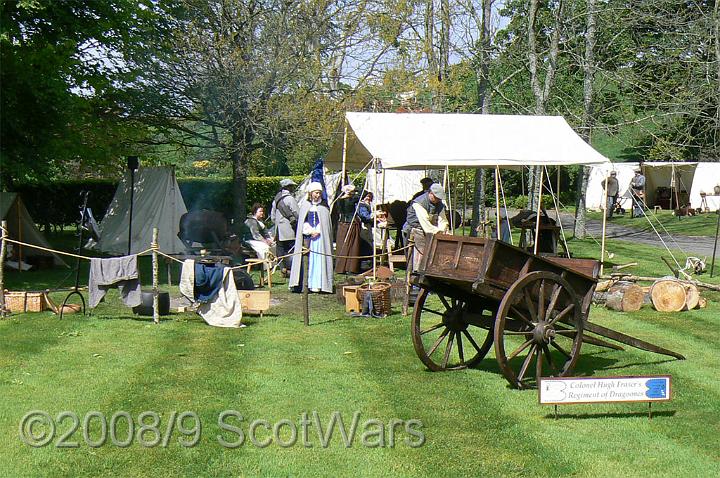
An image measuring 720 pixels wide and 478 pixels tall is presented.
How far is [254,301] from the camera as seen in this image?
12539 mm

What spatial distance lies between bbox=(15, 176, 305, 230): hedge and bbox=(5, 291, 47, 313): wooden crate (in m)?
13.3

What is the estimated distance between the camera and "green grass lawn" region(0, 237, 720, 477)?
6242mm

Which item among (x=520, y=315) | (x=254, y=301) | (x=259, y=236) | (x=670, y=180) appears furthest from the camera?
(x=670, y=180)

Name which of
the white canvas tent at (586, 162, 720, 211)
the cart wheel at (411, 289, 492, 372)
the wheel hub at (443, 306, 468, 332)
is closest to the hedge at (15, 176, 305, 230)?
the white canvas tent at (586, 162, 720, 211)

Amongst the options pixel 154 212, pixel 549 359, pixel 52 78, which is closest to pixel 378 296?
pixel 549 359

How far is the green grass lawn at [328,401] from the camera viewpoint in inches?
246

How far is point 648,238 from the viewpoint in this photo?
25.9 meters

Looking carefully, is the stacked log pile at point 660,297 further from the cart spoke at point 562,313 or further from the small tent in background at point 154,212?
the small tent in background at point 154,212

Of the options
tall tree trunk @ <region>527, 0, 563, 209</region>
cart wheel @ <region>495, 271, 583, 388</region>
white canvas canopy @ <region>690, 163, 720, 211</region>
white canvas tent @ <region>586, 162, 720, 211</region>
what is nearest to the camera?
cart wheel @ <region>495, 271, 583, 388</region>

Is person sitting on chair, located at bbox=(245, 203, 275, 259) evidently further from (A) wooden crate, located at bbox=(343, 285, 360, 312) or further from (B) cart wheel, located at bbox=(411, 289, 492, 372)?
(B) cart wheel, located at bbox=(411, 289, 492, 372)

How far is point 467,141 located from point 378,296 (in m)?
4.32

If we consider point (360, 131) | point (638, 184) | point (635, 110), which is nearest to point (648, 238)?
point (635, 110)

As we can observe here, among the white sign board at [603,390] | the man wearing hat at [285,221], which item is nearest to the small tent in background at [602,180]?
the man wearing hat at [285,221]

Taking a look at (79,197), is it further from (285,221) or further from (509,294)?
(509,294)
